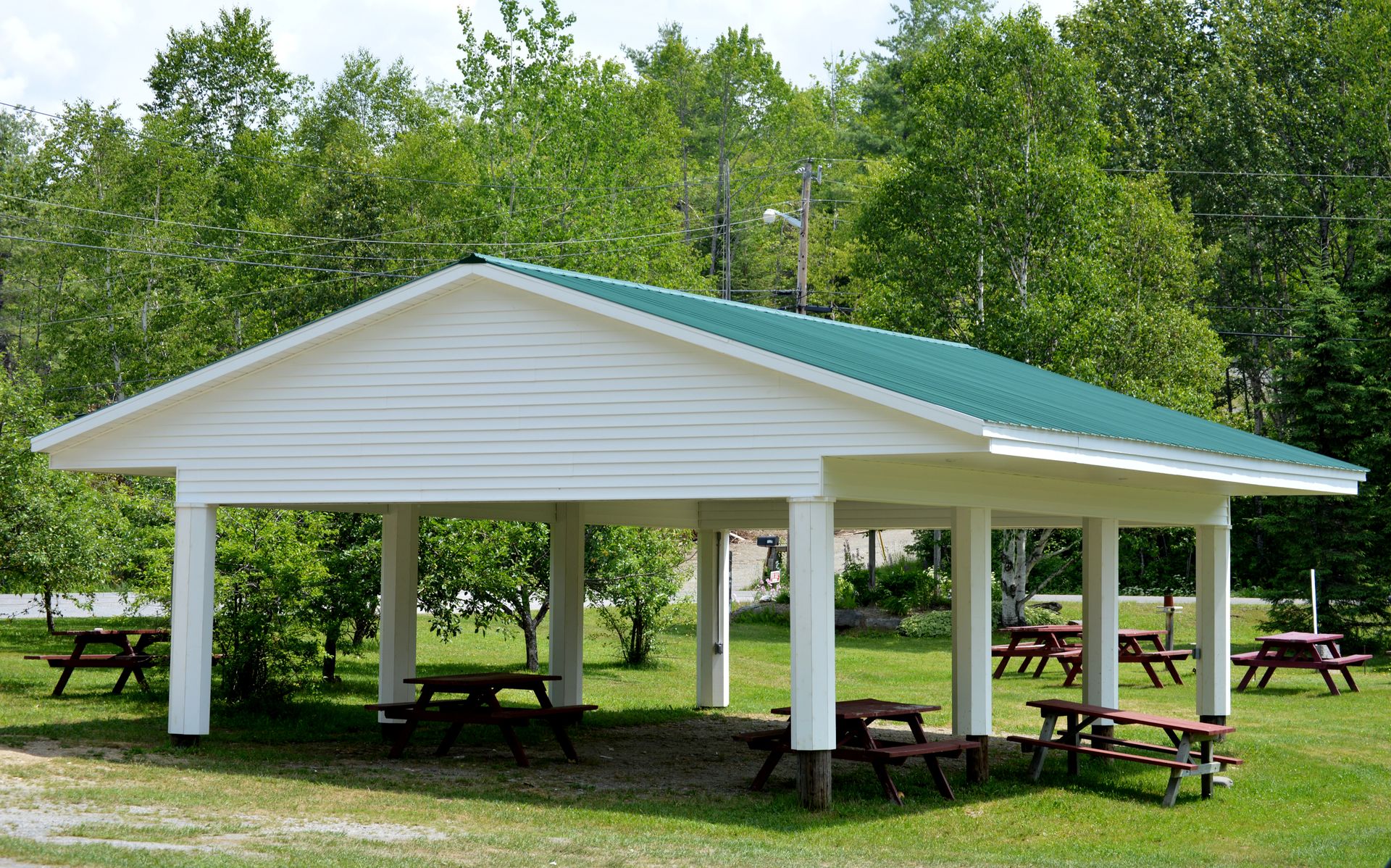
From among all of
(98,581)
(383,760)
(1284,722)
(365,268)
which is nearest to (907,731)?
(1284,722)

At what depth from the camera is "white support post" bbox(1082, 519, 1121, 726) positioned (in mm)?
15125

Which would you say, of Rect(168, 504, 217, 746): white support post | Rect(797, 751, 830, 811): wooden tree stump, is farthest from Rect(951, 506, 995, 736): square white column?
Rect(168, 504, 217, 746): white support post

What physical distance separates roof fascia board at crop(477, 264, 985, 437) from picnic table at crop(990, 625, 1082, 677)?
44.9 feet

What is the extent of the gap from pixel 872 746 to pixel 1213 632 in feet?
18.3

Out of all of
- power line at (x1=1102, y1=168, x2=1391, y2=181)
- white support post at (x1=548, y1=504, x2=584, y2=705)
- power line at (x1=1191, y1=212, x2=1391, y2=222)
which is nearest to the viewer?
white support post at (x1=548, y1=504, x2=584, y2=705)

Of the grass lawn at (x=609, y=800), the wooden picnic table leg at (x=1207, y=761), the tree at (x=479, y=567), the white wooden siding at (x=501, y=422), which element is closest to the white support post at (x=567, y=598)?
the grass lawn at (x=609, y=800)

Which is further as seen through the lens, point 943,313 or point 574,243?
point 574,243

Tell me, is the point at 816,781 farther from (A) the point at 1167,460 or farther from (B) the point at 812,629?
(A) the point at 1167,460

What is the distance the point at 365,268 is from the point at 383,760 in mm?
26302

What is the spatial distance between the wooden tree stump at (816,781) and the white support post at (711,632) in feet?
28.9

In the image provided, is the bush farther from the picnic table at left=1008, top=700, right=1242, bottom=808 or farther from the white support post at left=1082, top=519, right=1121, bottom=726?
the picnic table at left=1008, top=700, right=1242, bottom=808

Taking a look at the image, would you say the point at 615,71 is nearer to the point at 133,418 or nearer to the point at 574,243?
the point at 574,243

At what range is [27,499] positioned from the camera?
20375mm

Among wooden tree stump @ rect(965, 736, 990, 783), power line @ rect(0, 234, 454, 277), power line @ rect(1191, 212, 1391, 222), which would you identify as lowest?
wooden tree stump @ rect(965, 736, 990, 783)
